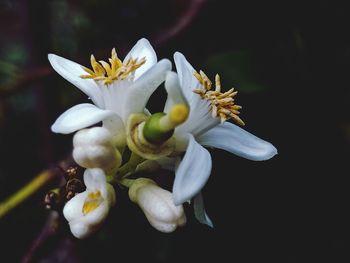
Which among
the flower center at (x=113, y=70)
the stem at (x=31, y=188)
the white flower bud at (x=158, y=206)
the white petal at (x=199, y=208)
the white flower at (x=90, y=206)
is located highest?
the flower center at (x=113, y=70)

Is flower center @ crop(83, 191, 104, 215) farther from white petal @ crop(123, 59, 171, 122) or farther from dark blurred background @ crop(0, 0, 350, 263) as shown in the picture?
dark blurred background @ crop(0, 0, 350, 263)

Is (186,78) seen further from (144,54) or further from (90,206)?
(90,206)

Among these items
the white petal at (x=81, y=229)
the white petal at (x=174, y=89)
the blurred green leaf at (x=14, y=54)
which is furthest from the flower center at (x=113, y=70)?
the blurred green leaf at (x=14, y=54)

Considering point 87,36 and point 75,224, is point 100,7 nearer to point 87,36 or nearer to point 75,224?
point 87,36

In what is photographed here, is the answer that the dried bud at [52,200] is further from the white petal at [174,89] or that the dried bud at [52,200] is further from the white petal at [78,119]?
the white petal at [174,89]

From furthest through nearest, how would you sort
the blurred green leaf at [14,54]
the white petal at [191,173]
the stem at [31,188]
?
the blurred green leaf at [14,54] < the stem at [31,188] < the white petal at [191,173]

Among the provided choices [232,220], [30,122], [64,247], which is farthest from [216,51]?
[30,122]

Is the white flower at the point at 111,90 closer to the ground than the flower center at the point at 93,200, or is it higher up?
higher up
